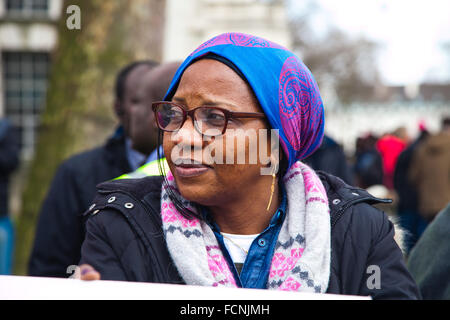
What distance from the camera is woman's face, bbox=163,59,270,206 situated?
1786 millimetres

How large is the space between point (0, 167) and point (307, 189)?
180 inches

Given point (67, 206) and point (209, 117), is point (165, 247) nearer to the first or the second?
point (209, 117)

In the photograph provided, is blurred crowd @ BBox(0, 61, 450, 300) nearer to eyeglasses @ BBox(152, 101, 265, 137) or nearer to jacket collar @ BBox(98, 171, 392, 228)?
jacket collar @ BBox(98, 171, 392, 228)

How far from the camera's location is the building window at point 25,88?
52.2 feet

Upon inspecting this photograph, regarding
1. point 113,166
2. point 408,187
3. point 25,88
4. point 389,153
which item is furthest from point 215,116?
point 25,88

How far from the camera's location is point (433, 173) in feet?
23.2

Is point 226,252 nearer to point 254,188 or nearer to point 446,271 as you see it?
point 254,188

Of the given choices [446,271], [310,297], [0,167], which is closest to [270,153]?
[310,297]

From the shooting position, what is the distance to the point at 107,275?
1.74 m

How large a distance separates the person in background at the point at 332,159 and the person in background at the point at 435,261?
5.79 ft

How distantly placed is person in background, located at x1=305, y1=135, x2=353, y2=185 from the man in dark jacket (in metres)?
2.53

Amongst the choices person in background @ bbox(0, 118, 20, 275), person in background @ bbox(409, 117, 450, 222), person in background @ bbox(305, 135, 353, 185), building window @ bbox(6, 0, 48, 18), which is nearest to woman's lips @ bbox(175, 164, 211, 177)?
person in background @ bbox(305, 135, 353, 185)

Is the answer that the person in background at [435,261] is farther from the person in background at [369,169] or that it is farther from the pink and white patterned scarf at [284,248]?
the person in background at [369,169]

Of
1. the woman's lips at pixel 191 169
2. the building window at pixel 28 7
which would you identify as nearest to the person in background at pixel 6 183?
the woman's lips at pixel 191 169
